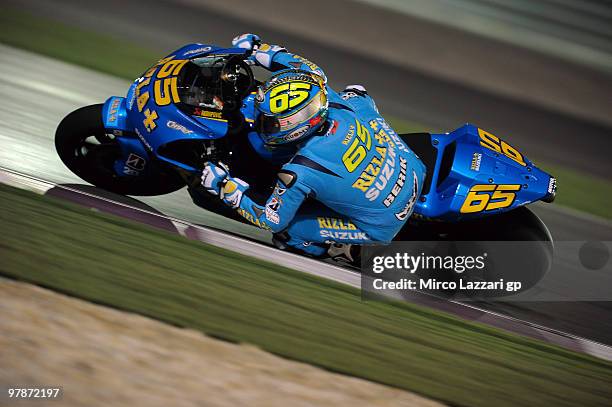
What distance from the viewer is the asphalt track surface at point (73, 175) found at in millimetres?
5832

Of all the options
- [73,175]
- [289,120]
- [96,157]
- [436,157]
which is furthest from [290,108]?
[73,175]

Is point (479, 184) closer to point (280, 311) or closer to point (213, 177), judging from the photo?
point (280, 311)

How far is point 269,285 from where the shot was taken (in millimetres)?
5227

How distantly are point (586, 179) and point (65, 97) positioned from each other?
20.5 feet

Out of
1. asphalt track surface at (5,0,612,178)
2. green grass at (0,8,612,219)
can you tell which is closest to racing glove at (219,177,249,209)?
green grass at (0,8,612,219)

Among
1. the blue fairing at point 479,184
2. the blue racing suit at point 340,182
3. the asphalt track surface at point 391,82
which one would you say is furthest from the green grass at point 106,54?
the blue racing suit at point 340,182

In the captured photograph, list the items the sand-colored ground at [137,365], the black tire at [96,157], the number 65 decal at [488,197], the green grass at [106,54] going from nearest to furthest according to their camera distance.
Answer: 1. the sand-colored ground at [137,365]
2. the number 65 decal at [488,197]
3. the black tire at [96,157]
4. the green grass at [106,54]

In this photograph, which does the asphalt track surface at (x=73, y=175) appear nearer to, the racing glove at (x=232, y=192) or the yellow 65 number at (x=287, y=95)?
the racing glove at (x=232, y=192)

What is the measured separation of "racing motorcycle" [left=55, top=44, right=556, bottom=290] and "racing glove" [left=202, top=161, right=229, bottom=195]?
0.66ft

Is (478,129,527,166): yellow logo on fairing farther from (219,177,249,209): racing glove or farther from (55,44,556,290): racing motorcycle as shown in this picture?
(219,177,249,209): racing glove

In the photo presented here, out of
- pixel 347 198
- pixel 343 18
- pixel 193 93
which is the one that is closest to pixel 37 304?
pixel 193 93

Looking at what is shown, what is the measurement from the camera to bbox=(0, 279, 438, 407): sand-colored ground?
4.01 m

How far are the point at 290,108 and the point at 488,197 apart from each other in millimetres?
1690

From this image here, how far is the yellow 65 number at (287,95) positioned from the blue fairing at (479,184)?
53.1 inches
